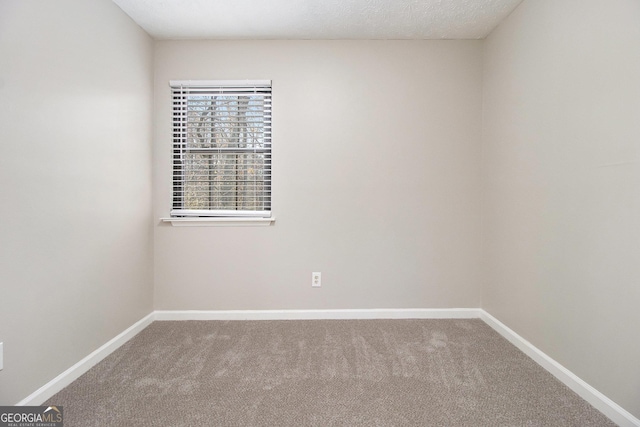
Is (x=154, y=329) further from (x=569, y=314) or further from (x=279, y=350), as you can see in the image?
(x=569, y=314)

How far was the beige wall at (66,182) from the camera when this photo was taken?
4.94 ft

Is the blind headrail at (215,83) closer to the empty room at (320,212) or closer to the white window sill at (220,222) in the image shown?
the empty room at (320,212)

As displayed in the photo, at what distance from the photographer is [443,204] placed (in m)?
2.84

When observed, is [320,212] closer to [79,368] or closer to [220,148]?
[220,148]

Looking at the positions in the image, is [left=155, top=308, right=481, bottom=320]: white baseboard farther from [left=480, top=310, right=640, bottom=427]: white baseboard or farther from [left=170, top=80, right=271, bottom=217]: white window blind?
[left=170, top=80, right=271, bottom=217]: white window blind

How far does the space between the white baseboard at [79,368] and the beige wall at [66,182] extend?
0.12 ft

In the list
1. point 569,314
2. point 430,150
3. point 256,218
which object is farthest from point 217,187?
point 569,314

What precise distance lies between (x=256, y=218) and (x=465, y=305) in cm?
203

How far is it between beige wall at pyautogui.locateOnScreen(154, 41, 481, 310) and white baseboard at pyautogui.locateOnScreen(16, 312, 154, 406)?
1.32 feet

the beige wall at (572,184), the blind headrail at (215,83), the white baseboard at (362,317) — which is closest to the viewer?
the beige wall at (572,184)

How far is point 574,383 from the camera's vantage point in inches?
69.5

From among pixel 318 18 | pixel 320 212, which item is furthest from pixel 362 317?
pixel 318 18

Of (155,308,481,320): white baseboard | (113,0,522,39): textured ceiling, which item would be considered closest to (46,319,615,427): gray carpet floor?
(155,308,481,320): white baseboard

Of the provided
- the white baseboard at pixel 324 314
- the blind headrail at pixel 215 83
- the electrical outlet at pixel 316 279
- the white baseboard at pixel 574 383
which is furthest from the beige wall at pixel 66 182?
the white baseboard at pixel 574 383
